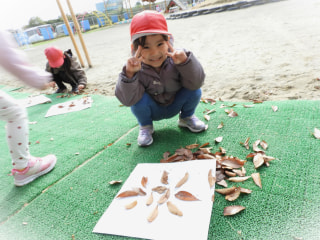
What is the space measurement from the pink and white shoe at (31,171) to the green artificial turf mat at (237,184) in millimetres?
65

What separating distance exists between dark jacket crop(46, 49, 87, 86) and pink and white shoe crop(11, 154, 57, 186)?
2725 millimetres

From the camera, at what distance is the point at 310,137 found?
1.48 meters

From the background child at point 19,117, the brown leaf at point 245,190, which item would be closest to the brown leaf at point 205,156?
the brown leaf at point 245,190

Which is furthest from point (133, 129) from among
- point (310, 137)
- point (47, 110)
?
point (47, 110)

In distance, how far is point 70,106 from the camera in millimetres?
3145

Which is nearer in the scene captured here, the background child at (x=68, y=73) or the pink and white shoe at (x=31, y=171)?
the pink and white shoe at (x=31, y=171)

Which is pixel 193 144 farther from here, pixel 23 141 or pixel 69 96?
pixel 69 96

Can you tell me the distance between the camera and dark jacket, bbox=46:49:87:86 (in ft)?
13.2

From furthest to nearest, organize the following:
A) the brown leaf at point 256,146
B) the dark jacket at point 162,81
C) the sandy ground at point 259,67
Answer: the sandy ground at point 259,67
the dark jacket at point 162,81
the brown leaf at point 256,146

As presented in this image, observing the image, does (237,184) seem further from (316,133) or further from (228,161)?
(316,133)

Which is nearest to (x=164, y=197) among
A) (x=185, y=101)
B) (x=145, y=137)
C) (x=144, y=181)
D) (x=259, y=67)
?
(x=144, y=181)

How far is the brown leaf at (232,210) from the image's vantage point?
3.49 ft

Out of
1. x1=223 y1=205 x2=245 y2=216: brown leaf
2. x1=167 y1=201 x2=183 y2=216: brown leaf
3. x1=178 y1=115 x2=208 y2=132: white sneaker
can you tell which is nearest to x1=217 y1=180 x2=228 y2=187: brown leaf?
x1=223 y1=205 x2=245 y2=216: brown leaf

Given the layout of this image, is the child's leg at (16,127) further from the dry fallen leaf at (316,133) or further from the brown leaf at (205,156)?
the dry fallen leaf at (316,133)
